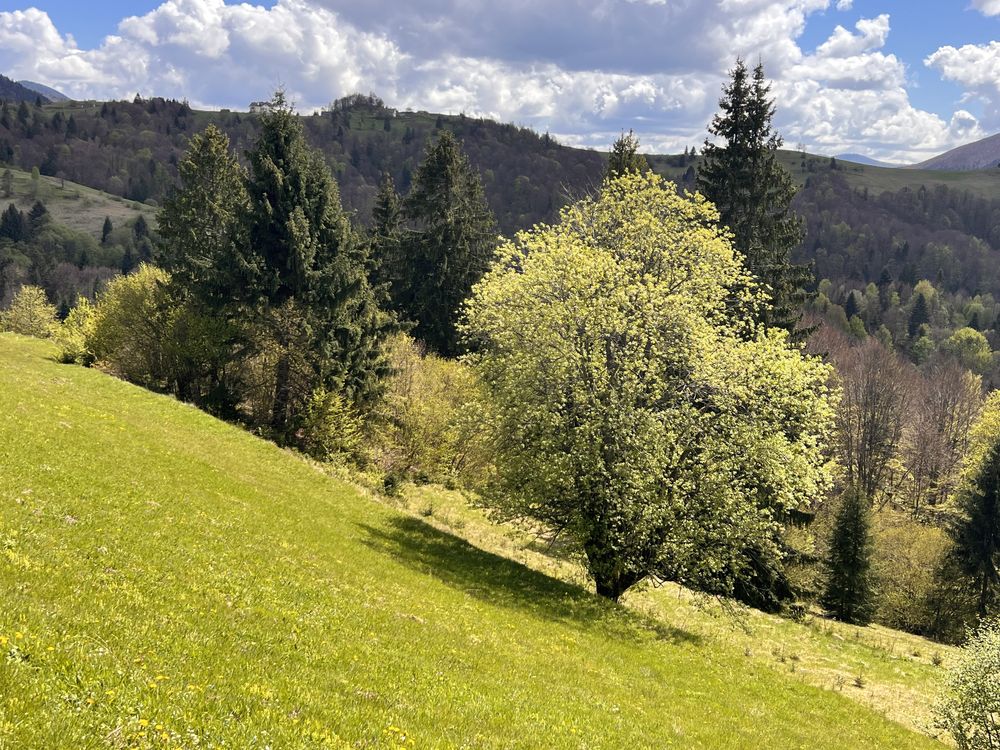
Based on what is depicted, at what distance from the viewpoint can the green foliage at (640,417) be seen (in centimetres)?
2503

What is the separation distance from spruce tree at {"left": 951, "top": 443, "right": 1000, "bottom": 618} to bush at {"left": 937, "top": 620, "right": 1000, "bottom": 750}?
28811 millimetres

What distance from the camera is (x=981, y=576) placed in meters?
43.0

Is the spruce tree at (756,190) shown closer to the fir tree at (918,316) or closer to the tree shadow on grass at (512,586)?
the tree shadow on grass at (512,586)

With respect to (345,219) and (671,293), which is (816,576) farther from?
(345,219)

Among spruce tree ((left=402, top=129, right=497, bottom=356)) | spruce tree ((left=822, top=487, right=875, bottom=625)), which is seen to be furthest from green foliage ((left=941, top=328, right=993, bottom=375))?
spruce tree ((left=402, top=129, right=497, bottom=356))

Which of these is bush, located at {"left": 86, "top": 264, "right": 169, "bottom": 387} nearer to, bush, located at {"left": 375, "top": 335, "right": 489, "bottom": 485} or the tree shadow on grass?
bush, located at {"left": 375, "top": 335, "right": 489, "bottom": 485}

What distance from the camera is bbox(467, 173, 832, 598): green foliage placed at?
25.0 metres

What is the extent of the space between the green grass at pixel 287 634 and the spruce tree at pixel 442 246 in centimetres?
4018

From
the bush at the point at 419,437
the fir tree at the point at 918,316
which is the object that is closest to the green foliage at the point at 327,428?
the bush at the point at 419,437

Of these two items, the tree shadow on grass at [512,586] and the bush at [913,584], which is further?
the bush at [913,584]

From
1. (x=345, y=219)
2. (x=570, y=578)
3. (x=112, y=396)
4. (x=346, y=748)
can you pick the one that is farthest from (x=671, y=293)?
(x=112, y=396)

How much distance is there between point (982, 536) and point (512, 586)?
37129 mm

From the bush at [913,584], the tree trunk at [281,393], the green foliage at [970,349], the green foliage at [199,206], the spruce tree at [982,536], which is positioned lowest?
the bush at [913,584]

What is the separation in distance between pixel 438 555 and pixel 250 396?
92.6 feet
